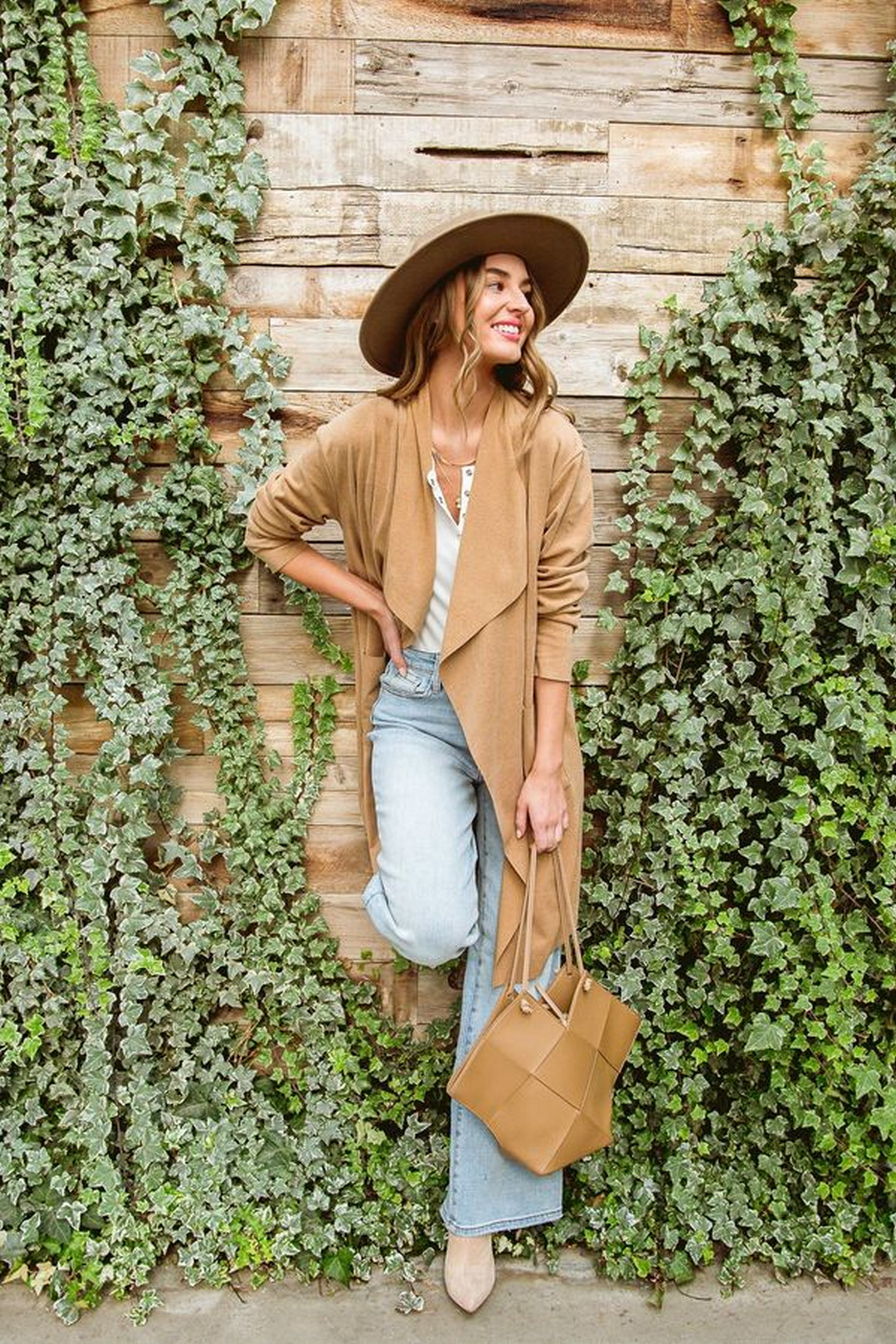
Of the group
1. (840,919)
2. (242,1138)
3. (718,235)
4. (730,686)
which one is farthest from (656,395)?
(242,1138)

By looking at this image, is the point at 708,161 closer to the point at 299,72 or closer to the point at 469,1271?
the point at 299,72

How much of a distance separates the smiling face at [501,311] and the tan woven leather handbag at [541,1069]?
110 centimetres

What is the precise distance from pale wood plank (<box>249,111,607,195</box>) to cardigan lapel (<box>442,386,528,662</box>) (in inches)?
30.8

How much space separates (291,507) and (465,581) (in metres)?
0.46

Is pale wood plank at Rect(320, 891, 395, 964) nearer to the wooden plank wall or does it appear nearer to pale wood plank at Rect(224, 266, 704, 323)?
the wooden plank wall

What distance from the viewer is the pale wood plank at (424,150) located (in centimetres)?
254

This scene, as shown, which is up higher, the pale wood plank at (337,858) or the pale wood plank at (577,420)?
the pale wood plank at (577,420)

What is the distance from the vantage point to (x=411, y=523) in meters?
2.21

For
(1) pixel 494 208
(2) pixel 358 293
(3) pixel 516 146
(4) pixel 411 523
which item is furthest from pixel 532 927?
(3) pixel 516 146

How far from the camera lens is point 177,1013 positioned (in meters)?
2.70

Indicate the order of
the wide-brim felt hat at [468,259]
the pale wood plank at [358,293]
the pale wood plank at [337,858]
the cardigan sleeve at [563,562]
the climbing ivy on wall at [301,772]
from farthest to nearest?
1. the pale wood plank at [337,858]
2. the pale wood plank at [358,293]
3. the climbing ivy on wall at [301,772]
4. the cardigan sleeve at [563,562]
5. the wide-brim felt hat at [468,259]

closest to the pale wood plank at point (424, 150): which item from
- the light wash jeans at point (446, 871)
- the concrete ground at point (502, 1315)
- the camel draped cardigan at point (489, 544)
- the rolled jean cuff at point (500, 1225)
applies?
the camel draped cardigan at point (489, 544)

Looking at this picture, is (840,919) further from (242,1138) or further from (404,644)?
(242,1138)

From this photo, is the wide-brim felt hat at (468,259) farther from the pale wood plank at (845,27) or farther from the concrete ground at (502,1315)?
the concrete ground at (502,1315)
